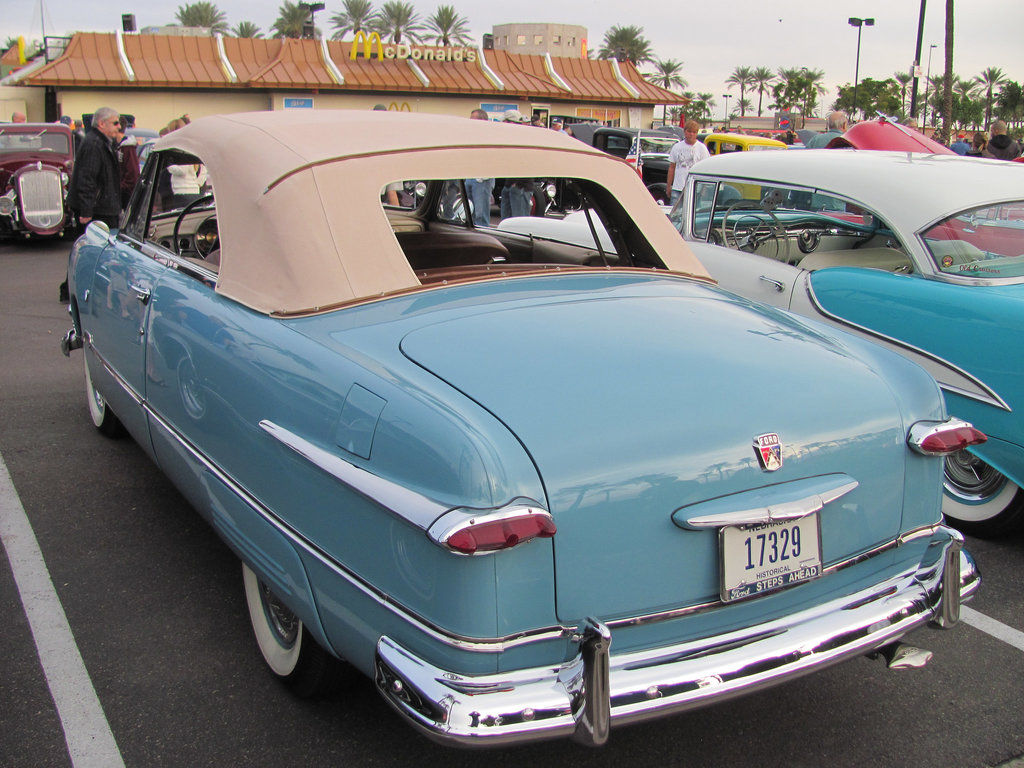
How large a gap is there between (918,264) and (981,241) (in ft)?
0.98

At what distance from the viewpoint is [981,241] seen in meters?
4.10

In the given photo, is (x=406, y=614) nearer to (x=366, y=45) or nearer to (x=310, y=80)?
(x=310, y=80)

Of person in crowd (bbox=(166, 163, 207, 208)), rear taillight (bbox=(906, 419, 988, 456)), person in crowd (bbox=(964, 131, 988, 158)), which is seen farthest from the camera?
person in crowd (bbox=(964, 131, 988, 158))

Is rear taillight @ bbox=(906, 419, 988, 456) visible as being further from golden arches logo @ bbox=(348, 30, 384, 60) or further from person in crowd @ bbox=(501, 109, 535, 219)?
golden arches logo @ bbox=(348, 30, 384, 60)

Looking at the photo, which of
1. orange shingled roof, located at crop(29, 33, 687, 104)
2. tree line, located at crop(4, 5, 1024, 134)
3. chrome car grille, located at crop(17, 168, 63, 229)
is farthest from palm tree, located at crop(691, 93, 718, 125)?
chrome car grille, located at crop(17, 168, 63, 229)

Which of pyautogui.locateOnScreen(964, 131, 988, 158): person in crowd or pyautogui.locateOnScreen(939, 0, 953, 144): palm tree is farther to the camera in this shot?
pyautogui.locateOnScreen(939, 0, 953, 144): palm tree

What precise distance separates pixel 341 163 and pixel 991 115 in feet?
329

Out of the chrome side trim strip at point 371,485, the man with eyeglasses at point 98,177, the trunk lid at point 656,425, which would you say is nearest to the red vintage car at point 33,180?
the man with eyeglasses at point 98,177

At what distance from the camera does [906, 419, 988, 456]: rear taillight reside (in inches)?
92.7

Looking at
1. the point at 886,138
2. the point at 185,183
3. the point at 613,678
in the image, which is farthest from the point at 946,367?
A: the point at 185,183

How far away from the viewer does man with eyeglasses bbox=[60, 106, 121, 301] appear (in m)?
8.36

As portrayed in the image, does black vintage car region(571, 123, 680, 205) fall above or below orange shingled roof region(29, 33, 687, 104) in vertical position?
below

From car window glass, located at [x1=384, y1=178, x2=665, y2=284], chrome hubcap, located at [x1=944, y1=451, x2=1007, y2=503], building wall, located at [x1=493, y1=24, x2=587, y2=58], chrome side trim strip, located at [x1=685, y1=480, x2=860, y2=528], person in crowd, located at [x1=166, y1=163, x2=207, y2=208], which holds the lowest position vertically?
chrome hubcap, located at [x1=944, y1=451, x2=1007, y2=503]

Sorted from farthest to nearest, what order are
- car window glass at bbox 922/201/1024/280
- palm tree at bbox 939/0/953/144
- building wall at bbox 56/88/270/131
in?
building wall at bbox 56/88/270/131 → palm tree at bbox 939/0/953/144 → car window glass at bbox 922/201/1024/280
